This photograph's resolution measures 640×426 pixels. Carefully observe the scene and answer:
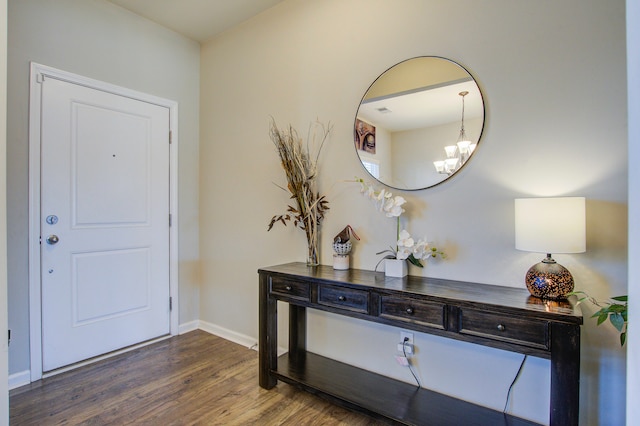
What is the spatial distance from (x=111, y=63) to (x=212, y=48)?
0.89m

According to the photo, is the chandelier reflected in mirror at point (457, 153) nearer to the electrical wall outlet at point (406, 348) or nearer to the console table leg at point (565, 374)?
the console table leg at point (565, 374)

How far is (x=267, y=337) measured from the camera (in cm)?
212

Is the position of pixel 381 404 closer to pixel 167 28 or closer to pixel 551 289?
pixel 551 289

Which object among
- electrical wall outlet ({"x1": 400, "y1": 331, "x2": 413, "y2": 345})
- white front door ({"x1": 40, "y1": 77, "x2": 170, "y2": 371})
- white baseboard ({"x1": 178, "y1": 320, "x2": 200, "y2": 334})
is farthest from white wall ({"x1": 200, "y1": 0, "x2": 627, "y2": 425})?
white front door ({"x1": 40, "y1": 77, "x2": 170, "y2": 371})

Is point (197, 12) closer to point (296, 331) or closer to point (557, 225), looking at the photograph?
point (296, 331)

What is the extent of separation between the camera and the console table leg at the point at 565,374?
1.22 m

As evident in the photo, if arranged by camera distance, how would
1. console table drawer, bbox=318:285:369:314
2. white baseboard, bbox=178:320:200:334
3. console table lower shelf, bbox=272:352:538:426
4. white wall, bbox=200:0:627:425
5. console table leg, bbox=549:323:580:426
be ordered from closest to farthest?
console table leg, bbox=549:323:580:426
white wall, bbox=200:0:627:425
console table lower shelf, bbox=272:352:538:426
console table drawer, bbox=318:285:369:314
white baseboard, bbox=178:320:200:334

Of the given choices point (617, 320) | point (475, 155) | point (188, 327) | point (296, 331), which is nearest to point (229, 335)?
point (188, 327)

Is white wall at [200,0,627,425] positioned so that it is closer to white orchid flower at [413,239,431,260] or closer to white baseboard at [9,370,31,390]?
white orchid flower at [413,239,431,260]

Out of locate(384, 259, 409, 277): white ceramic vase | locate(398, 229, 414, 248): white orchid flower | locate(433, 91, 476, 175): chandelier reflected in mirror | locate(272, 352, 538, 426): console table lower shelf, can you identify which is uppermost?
locate(433, 91, 476, 175): chandelier reflected in mirror

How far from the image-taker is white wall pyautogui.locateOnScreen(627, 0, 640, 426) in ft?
2.54

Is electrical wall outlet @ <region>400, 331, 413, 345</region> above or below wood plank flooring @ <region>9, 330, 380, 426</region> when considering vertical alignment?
above

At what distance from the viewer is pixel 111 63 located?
8.59 feet

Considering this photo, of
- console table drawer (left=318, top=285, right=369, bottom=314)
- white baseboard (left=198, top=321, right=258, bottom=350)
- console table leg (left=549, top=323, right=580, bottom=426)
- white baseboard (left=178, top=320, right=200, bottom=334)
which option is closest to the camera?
console table leg (left=549, top=323, right=580, bottom=426)
